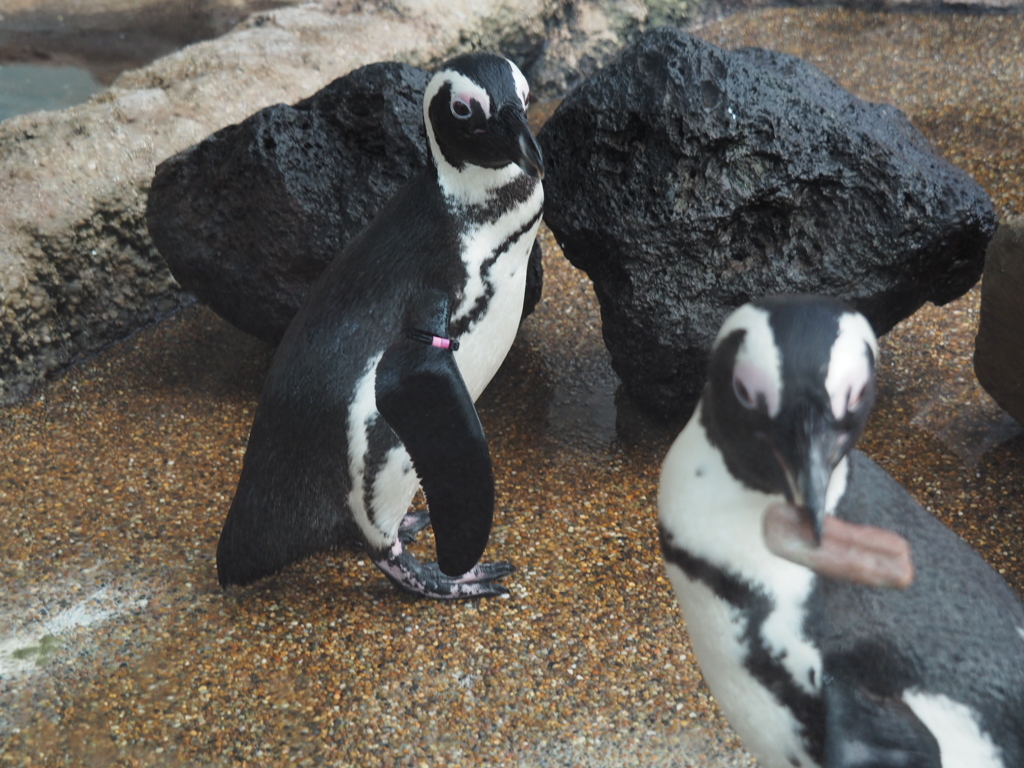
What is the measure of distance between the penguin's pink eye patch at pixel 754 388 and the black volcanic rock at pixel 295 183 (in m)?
1.78

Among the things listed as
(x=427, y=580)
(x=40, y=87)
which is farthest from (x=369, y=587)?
(x=40, y=87)

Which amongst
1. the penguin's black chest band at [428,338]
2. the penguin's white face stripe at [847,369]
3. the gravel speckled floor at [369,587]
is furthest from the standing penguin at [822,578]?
the penguin's black chest band at [428,338]

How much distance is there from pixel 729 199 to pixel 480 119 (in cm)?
71

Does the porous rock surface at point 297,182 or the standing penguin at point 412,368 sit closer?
the standing penguin at point 412,368

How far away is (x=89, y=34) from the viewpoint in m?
5.89

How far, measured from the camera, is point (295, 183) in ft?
8.82

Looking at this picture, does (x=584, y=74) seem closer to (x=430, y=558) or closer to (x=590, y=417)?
(x=590, y=417)

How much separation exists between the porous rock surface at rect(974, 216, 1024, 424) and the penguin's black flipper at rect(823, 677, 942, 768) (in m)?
1.38

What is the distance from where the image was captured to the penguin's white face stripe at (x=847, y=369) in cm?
101

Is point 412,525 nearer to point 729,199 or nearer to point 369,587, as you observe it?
point 369,587

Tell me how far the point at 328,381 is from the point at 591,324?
1311 mm

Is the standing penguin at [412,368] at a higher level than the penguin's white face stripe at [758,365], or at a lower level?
lower

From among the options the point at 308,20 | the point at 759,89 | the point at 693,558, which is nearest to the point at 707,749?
the point at 693,558

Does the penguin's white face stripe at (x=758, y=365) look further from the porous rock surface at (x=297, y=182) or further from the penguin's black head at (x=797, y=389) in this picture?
the porous rock surface at (x=297, y=182)
